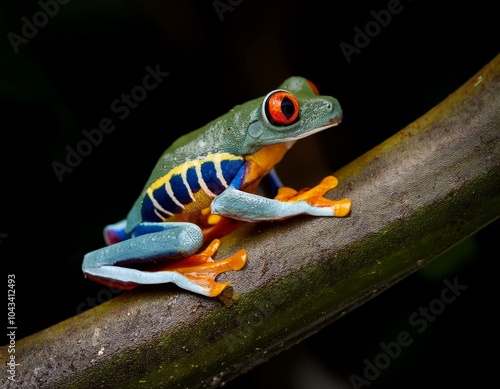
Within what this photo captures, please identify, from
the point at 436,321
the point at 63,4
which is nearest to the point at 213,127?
the point at 63,4

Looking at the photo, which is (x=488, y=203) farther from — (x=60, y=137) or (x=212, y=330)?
(x=60, y=137)

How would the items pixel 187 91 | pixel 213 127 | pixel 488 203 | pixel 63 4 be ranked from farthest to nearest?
1. pixel 187 91
2. pixel 63 4
3. pixel 213 127
4. pixel 488 203

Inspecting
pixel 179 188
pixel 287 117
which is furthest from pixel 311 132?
pixel 179 188

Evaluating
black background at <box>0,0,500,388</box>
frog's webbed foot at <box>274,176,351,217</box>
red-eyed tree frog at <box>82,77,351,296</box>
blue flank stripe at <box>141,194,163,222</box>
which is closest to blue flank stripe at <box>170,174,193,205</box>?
red-eyed tree frog at <box>82,77,351,296</box>

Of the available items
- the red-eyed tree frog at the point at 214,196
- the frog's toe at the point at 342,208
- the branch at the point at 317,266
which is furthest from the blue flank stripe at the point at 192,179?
the frog's toe at the point at 342,208

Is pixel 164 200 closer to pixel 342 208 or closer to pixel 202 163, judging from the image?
pixel 202 163

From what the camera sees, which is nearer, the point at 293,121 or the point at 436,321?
the point at 293,121

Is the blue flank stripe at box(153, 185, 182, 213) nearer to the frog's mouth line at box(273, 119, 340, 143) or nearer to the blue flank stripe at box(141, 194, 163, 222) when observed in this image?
the blue flank stripe at box(141, 194, 163, 222)
